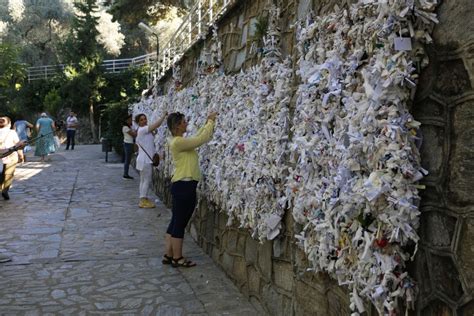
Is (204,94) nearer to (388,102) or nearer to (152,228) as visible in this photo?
(152,228)

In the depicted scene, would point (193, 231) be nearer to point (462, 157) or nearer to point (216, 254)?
point (216, 254)

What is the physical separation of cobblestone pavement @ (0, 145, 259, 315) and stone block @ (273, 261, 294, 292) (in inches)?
20.6

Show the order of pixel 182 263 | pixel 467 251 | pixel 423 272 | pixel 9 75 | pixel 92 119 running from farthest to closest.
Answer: pixel 9 75
pixel 92 119
pixel 182 263
pixel 423 272
pixel 467 251

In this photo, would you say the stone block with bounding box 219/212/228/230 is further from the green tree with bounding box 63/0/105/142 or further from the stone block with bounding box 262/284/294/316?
the green tree with bounding box 63/0/105/142

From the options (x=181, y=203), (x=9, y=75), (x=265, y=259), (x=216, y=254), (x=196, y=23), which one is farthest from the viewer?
(x=9, y=75)

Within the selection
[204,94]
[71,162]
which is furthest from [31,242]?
[71,162]

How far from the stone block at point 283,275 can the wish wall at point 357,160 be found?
0.02 m

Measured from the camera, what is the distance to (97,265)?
5.86 metres

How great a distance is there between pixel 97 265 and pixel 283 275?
2766mm

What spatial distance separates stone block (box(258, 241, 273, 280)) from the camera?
13.7 feet

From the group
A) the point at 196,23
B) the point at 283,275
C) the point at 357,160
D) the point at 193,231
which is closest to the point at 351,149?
the point at 357,160

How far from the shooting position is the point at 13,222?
820 centimetres

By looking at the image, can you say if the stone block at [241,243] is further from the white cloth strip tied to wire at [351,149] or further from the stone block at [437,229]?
the stone block at [437,229]

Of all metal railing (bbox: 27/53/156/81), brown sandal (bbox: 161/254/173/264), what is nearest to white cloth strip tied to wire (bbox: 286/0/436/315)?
A: brown sandal (bbox: 161/254/173/264)
